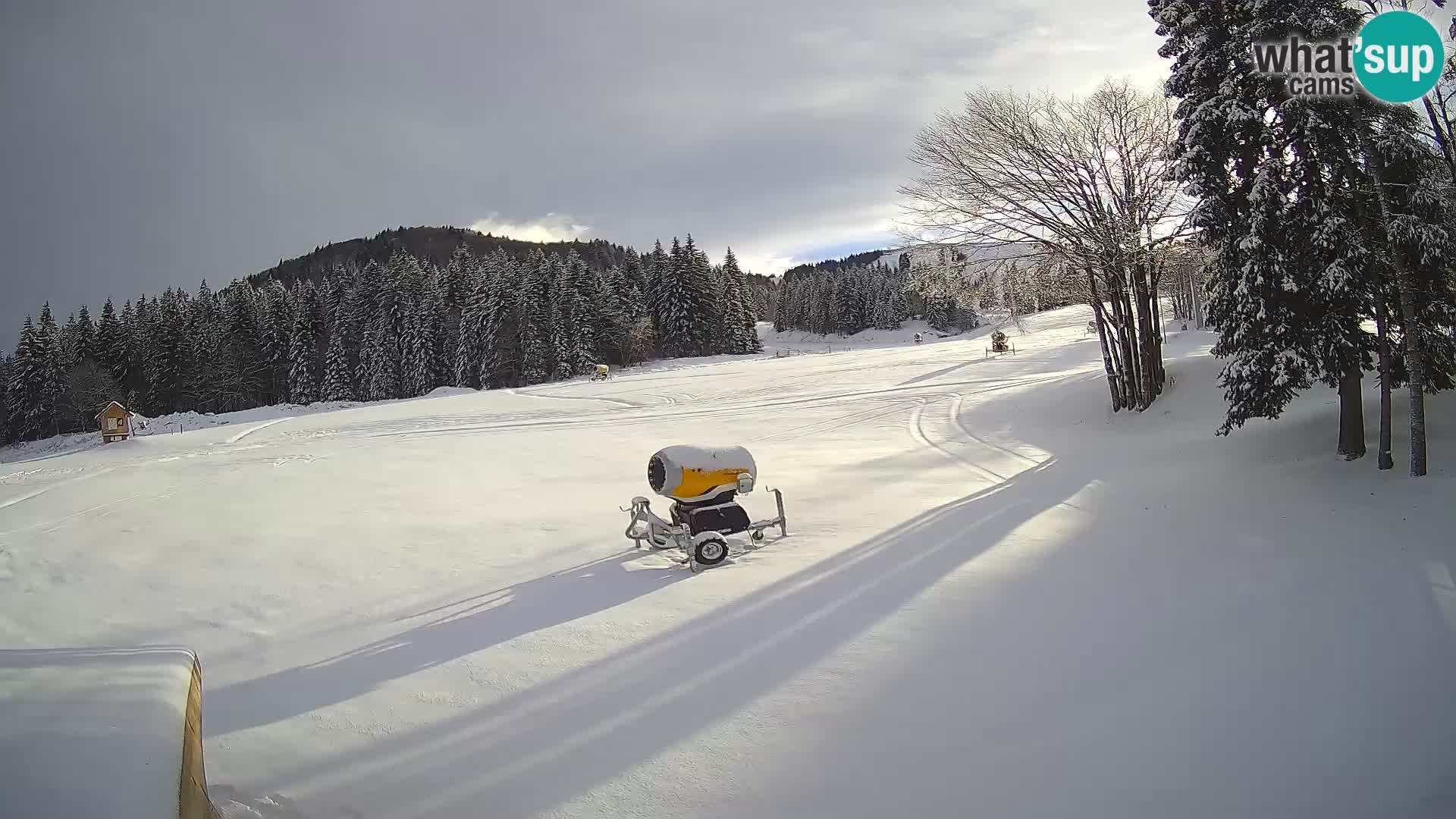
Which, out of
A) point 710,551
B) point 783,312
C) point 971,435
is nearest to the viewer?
point 710,551

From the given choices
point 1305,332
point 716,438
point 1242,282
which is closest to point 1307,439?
point 1305,332

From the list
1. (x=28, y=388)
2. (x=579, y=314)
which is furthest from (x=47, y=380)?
(x=579, y=314)

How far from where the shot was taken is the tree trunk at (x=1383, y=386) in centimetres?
871

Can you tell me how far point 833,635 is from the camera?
17.4 feet

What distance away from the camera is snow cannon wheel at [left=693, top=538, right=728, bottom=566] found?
23.9 feet

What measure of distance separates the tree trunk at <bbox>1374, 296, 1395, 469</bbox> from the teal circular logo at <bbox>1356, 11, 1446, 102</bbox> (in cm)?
259

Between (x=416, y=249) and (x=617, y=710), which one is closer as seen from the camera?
(x=617, y=710)

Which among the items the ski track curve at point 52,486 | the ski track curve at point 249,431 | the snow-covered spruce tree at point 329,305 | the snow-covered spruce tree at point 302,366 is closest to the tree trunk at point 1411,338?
the ski track curve at point 52,486

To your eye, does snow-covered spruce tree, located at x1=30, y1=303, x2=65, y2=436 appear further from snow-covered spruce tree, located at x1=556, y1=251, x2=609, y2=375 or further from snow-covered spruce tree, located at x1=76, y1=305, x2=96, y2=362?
snow-covered spruce tree, located at x1=556, y1=251, x2=609, y2=375

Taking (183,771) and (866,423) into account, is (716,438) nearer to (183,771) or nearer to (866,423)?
(866,423)

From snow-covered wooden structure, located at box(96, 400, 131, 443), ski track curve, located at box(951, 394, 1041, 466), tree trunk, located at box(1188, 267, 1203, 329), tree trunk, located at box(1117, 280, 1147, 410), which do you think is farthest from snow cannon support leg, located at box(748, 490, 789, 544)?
snow-covered wooden structure, located at box(96, 400, 131, 443)

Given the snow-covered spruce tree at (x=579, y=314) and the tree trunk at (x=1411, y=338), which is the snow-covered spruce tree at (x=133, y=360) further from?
the tree trunk at (x=1411, y=338)

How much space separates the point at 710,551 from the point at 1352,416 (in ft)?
31.5

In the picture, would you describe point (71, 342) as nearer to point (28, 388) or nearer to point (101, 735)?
point (28, 388)
